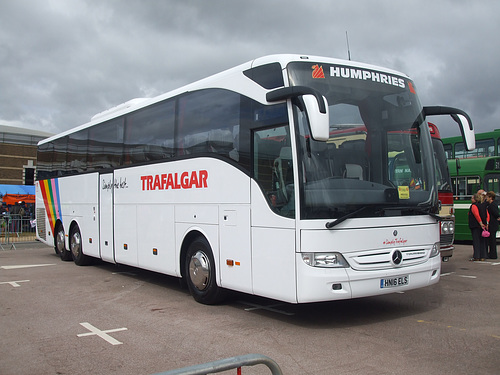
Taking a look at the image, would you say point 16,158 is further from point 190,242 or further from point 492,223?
point 190,242

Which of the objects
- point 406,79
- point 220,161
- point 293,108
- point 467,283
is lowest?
point 467,283

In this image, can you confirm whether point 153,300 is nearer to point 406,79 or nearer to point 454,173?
point 406,79

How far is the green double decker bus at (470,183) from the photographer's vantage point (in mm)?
18875

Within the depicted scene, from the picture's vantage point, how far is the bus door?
38.6 feet

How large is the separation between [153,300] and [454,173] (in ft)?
47.9

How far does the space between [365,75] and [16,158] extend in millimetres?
59562

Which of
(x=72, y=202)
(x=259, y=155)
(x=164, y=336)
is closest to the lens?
(x=164, y=336)

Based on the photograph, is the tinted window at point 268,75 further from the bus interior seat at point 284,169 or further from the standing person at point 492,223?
the standing person at point 492,223

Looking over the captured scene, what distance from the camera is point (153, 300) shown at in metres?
8.99

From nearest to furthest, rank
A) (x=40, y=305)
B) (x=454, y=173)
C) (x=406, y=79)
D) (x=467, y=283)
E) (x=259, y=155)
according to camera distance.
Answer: (x=259, y=155)
(x=406, y=79)
(x=40, y=305)
(x=467, y=283)
(x=454, y=173)

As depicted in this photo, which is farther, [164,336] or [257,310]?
[257,310]

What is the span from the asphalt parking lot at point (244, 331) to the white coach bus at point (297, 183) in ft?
1.78

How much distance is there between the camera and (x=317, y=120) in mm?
5789

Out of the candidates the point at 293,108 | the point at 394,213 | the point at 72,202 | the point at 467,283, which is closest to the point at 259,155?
the point at 293,108
